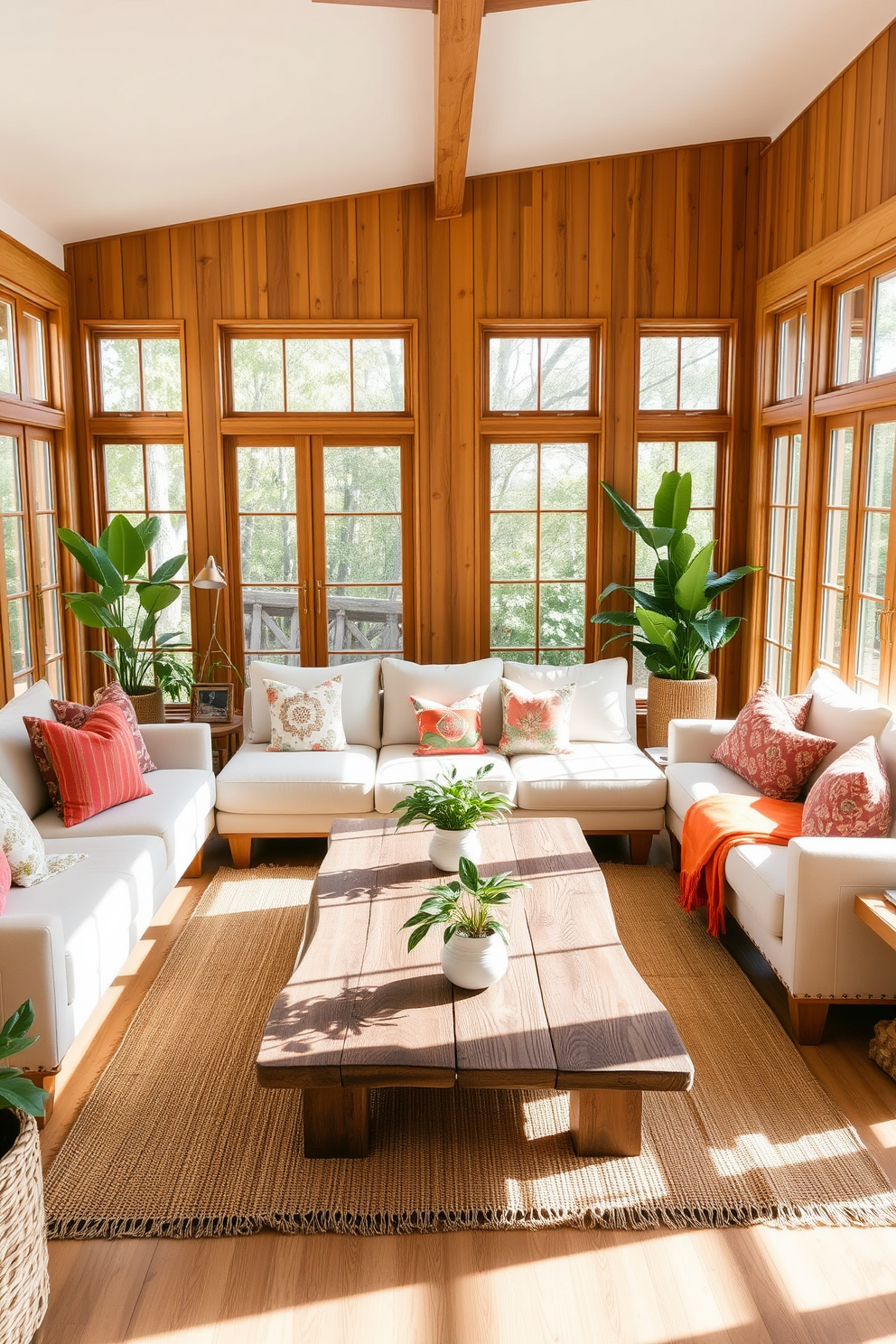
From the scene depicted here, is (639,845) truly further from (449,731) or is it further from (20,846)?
(20,846)

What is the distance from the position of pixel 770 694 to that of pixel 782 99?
2911 mm

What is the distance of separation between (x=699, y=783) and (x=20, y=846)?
263cm

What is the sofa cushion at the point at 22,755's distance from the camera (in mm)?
3918

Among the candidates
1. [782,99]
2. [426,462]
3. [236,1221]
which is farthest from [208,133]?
[236,1221]

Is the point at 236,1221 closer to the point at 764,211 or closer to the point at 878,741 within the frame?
the point at 878,741

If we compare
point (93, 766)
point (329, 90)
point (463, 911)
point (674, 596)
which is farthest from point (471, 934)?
point (329, 90)

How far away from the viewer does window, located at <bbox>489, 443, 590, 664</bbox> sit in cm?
603

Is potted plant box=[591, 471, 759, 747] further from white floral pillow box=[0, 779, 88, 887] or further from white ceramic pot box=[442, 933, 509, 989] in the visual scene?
white floral pillow box=[0, 779, 88, 887]

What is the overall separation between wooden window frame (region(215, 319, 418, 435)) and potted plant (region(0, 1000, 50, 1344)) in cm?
422

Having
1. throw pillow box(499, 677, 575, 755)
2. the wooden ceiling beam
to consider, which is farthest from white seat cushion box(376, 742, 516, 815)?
the wooden ceiling beam

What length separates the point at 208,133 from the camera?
450 centimetres

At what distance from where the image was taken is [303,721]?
5.07 meters

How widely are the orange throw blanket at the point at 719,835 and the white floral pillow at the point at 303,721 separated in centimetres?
176

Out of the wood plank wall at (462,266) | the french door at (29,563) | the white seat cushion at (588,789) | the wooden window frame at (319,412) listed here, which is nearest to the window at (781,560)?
the wood plank wall at (462,266)
